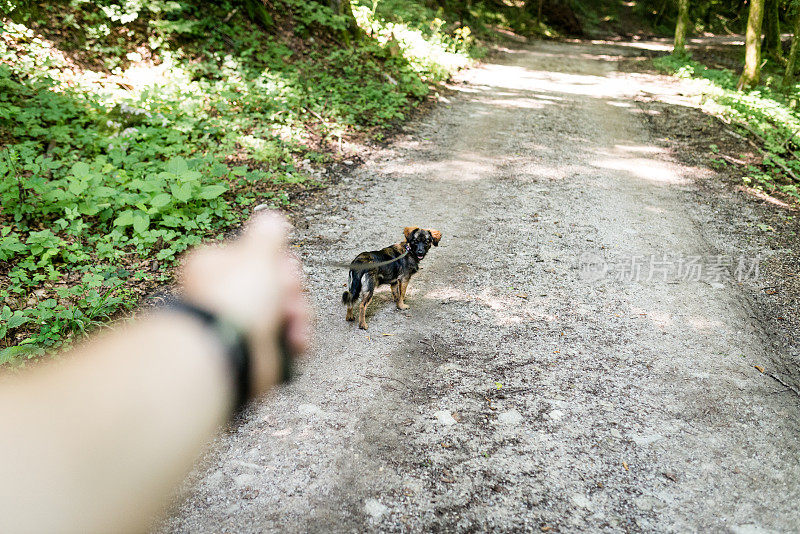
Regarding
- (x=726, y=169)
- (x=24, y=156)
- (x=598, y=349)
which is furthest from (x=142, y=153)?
(x=726, y=169)

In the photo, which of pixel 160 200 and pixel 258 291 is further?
pixel 160 200

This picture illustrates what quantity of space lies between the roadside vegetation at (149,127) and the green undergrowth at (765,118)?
Result: 24.0 ft

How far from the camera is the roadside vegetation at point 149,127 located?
5000mm

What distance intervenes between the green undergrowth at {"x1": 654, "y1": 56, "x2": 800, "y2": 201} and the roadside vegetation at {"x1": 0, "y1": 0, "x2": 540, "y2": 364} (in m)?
7.30

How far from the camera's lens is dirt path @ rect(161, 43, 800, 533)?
2918 mm

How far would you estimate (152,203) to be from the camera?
5734 mm

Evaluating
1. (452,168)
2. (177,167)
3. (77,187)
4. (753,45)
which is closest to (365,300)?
(177,167)

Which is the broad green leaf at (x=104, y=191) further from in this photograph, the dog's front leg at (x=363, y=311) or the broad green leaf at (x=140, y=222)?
the dog's front leg at (x=363, y=311)

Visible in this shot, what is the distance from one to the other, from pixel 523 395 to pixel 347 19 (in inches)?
472

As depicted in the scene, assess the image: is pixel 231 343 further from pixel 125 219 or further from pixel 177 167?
pixel 177 167

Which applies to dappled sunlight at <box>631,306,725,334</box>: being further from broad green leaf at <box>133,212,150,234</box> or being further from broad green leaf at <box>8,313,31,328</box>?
broad green leaf at <box>8,313,31,328</box>

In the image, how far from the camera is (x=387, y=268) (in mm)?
4453

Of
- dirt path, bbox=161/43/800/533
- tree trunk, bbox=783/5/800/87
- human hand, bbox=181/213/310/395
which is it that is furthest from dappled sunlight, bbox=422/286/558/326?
tree trunk, bbox=783/5/800/87

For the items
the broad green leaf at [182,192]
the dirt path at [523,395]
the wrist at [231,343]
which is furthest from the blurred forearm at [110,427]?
the broad green leaf at [182,192]
